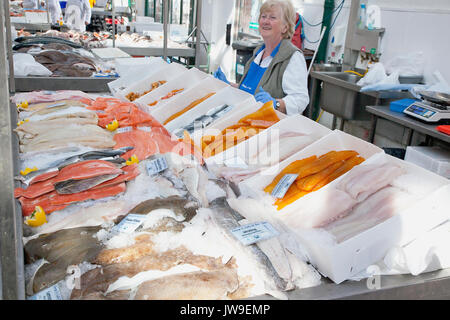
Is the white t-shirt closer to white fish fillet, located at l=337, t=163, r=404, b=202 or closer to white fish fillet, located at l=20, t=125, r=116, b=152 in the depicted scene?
white fish fillet, located at l=20, t=125, r=116, b=152

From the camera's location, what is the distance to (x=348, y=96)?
521cm

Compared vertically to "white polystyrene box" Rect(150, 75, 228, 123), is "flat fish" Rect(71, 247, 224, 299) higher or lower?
lower

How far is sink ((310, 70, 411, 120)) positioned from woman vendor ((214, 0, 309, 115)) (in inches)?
→ 61.8

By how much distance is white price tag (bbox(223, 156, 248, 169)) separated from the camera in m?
2.08

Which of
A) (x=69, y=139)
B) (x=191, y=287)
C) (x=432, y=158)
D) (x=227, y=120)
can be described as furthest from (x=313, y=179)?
(x=432, y=158)

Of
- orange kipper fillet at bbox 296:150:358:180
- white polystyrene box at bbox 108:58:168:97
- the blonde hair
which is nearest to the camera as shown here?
orange kipper fillet at bbox 296:150:358:180

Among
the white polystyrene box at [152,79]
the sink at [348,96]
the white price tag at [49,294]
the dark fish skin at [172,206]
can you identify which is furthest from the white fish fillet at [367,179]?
the sink at [348,96]

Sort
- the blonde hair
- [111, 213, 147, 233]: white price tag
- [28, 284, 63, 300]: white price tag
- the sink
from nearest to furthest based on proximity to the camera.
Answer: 1. [28, 284, 63, 300]: white price tag
2. [111, 213, 147, 233]: white price tag
3. the blonde hair
4. the sink

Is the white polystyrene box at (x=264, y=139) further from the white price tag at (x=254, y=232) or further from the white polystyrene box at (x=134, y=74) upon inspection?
the white polystyrene box at (x=134, y=74)

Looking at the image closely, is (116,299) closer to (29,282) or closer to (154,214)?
(29,282)

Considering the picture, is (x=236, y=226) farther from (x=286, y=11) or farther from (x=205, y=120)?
(x=286, y=11)

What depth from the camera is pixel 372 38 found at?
5.74 m

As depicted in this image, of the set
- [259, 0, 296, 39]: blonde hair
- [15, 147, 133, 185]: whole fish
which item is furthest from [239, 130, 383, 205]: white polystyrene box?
[259, 0, 296, 39]: blonde hair

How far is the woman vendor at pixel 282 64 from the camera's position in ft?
11.1
